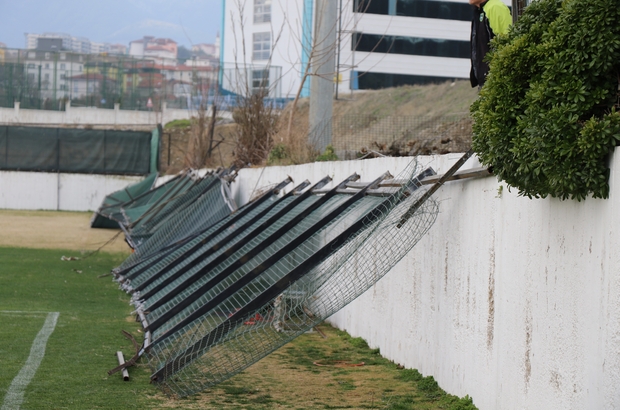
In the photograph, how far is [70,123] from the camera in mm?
37938

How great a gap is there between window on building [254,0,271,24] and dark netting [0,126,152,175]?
1286 inches

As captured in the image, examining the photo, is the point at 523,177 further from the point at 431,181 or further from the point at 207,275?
the point at 207,275

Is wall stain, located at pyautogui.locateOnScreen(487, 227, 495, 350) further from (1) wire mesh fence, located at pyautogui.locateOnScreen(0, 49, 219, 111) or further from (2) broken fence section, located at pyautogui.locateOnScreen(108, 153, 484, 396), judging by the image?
(1) wire mesh fence, located at pyautogui.locateOnScreen(0, 49, 219, 111)

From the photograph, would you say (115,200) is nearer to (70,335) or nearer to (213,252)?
(213,252)

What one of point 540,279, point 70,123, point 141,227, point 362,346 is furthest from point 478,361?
point 70,123

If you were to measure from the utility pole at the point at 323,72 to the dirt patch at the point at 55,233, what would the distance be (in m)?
3.35

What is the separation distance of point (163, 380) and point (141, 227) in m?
8.59

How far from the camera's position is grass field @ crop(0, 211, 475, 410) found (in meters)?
4.92

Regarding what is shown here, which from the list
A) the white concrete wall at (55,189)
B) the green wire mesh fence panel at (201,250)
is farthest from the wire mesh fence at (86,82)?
the green wire mesh fence panel at (201,250)

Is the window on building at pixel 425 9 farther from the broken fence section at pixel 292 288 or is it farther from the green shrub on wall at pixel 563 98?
the green shrub on wall at pixel 563 98

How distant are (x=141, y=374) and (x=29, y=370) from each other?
2.41ft

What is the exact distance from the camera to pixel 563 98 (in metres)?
3.24

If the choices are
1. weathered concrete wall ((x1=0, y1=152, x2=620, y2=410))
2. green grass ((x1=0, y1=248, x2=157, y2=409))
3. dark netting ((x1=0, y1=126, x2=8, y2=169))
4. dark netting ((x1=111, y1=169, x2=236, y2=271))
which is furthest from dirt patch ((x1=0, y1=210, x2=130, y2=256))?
weathered concrete wall ((x1=0, y1=152, x2=620, y2=410))

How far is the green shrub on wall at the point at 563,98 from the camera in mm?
3123
